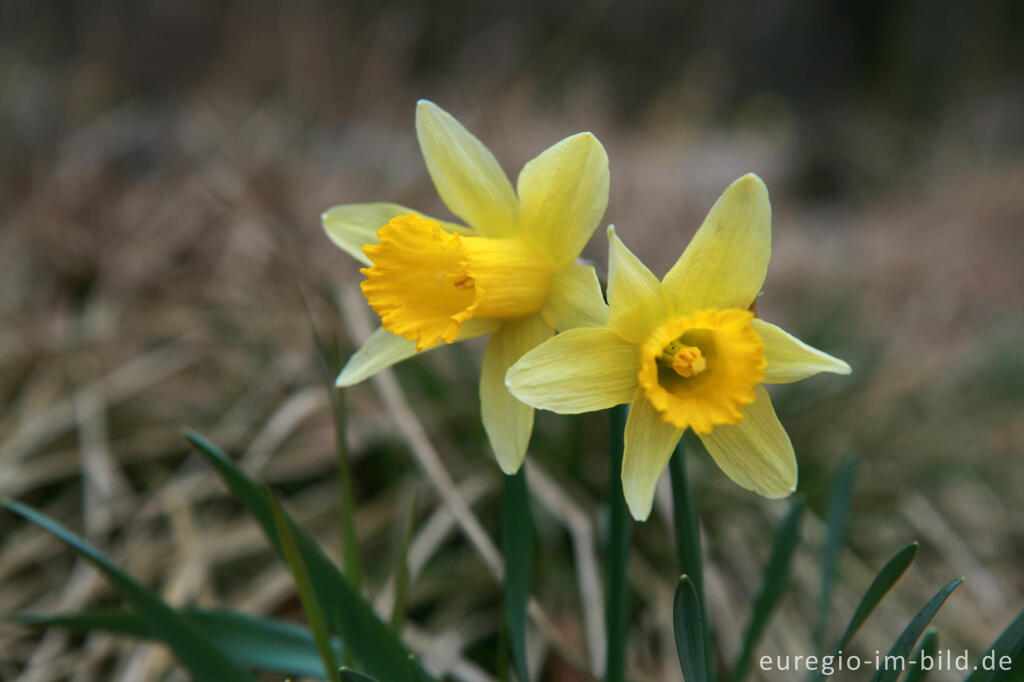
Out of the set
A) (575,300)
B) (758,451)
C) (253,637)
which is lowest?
(253,637)

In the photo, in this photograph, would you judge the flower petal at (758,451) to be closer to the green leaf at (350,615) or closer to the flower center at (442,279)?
the flower center at (442,279)

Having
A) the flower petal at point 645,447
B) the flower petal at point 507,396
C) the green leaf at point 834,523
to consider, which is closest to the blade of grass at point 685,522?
the flower petal at point 645,447

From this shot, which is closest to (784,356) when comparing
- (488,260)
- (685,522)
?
(685,522)

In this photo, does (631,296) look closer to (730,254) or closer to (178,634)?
(730,254)

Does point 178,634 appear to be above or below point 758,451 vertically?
below

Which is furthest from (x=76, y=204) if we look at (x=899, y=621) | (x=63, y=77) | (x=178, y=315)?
(x=899, y=621)
